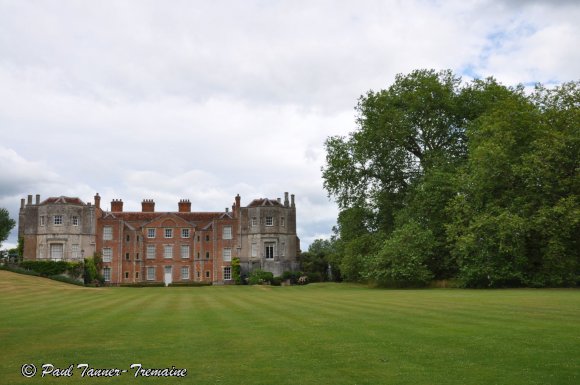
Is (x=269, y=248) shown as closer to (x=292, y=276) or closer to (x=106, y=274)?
(x=292, y=276)

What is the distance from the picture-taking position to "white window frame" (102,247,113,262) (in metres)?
68.4

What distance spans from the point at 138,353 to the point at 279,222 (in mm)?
56344

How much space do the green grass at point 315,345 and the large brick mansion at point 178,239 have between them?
48.1 metres

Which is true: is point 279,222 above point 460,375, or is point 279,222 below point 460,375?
above

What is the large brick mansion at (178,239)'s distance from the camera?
213 ft

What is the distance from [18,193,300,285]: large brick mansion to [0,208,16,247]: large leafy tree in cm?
1680

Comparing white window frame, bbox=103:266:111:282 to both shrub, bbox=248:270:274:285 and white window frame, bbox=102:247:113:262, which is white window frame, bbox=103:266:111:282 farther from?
shrub, bbox=248:270:274:285

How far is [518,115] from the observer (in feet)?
132

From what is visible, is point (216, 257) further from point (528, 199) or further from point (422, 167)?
point (528, 199)

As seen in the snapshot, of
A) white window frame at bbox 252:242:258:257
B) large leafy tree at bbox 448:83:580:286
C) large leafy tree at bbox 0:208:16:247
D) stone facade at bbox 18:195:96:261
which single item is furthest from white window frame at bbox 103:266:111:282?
large leafy tree at bbox 448:83:580:286

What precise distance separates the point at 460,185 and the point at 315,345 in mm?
30931

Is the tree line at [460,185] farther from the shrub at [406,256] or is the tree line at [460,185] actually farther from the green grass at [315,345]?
the green grass at [315,345]

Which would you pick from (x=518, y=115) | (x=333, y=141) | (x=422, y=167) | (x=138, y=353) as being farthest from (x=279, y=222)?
(x=138, y=353)

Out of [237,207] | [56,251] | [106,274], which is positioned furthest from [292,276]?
[56,251]
